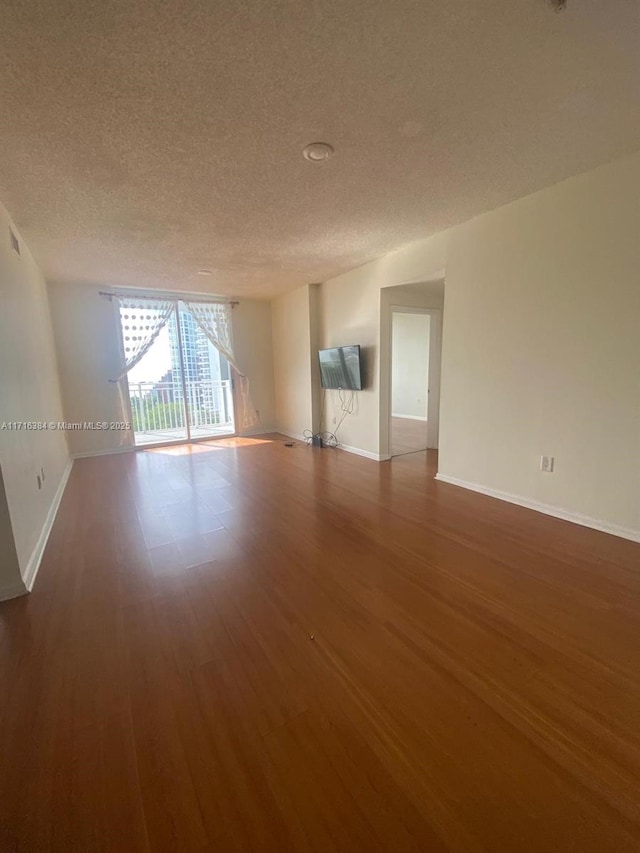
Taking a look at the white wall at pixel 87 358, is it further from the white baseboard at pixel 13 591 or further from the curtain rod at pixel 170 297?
the white baseboard at pixel 13 591

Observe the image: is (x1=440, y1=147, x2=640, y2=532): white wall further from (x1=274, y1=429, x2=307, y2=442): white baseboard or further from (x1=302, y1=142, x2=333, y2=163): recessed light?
(x1=274, y1=429, x2=307, y2=442): white baseboard

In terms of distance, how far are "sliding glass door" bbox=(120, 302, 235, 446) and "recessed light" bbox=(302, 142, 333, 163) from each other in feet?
14.0

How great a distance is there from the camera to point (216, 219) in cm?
292

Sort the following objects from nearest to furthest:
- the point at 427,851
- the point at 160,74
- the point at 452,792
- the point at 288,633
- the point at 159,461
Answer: the point at 427,851
the point at 452,792
the point at 160,74
the point at 288,633
the point at 159,461

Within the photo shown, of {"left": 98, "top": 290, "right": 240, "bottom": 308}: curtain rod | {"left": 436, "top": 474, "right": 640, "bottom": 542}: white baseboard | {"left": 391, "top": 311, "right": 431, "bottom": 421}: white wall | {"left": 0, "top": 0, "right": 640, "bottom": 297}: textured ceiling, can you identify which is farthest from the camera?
{"left": 391, "top": 311, "right": 431, "bottom": 421}: white wall

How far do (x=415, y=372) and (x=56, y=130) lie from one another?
691 centimetres

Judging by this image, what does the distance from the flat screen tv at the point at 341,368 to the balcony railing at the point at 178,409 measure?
6.95ft

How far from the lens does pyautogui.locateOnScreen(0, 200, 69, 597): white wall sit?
6.77 feet

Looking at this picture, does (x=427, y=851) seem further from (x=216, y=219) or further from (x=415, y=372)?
(x=415, y=372)

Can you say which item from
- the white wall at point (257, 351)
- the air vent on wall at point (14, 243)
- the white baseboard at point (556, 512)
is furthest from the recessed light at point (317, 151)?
the white wall at point (257, 351)

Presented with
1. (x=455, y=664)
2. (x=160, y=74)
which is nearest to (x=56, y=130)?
(x=160, y=74)

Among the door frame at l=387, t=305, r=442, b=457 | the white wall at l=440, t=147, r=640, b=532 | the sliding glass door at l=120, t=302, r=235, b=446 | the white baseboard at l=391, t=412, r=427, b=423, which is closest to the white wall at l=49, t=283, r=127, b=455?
the sliding glass door at l=120, t=302, r=235, b=446

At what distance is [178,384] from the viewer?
597 centimetres

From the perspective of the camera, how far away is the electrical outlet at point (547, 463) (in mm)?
2785
